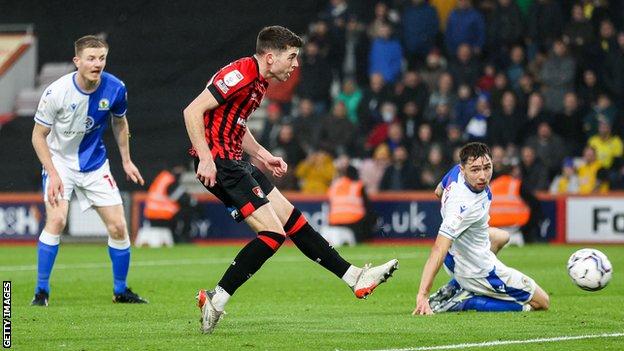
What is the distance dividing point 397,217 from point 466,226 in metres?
11.4

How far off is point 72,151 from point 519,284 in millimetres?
3891

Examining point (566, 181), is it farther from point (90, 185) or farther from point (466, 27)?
point (90, 185)

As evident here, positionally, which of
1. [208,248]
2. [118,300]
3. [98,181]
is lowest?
[208,248]

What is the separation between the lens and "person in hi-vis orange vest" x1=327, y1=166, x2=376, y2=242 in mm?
20938

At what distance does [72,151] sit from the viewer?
1111 centimetres

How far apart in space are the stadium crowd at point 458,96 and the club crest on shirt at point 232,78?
1230cm

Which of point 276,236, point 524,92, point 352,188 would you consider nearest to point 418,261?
point 352,188

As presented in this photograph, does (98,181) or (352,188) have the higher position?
(98,181)

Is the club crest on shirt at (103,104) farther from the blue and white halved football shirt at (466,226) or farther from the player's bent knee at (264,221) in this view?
the blue and white halved football shirt at (466,226)

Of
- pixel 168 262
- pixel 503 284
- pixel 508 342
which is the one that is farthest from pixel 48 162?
pixel 168 262

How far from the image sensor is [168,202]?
21.5 metres

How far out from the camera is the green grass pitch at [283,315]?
26.9ft

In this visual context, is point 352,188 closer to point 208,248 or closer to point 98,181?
point 208,248

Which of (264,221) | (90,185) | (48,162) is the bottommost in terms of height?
→ (90,185)
